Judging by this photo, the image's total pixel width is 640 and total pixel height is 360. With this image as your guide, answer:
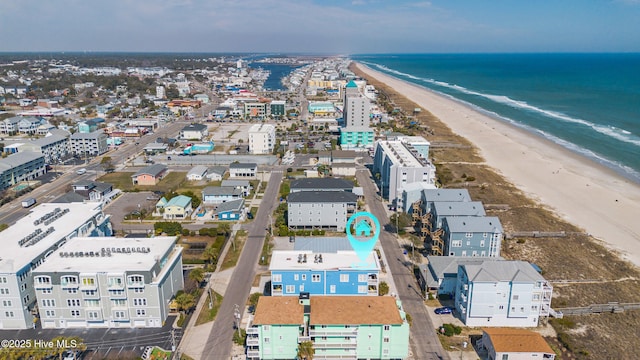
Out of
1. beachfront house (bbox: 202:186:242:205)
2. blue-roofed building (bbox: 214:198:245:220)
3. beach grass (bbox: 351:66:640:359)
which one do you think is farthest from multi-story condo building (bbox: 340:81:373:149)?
blue-roofed building (bbox: 214:198:245:220)

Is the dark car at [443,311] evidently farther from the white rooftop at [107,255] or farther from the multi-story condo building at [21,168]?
the multi-story condo building at [21,168]

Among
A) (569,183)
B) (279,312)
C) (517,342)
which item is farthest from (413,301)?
(569,183)

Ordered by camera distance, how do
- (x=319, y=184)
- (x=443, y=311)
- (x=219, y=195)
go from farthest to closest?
(x=219, y=195) → (x=319, y=184) → (x=443, y=311)

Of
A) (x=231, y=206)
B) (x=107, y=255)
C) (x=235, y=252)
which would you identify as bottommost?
(x=235, y=252)

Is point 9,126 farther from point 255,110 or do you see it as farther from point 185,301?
point 185,301

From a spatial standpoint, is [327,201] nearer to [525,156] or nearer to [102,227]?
[102,227]

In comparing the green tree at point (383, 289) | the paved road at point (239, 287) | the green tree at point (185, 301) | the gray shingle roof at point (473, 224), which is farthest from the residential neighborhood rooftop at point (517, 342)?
the green tree at point (185, 301)
